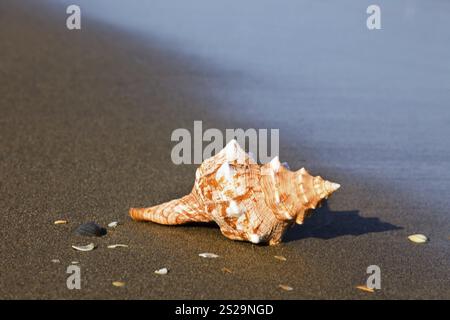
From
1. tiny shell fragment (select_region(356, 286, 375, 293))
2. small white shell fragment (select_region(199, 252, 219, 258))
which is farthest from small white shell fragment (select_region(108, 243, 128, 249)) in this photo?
tiny shell fragment (select_region(356, 286, 375, 293))

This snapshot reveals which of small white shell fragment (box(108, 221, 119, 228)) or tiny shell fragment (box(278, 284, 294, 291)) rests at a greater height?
small white shell fragment (box(108, 221, 119, 228))

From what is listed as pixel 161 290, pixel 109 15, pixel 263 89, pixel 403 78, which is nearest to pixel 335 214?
pixel 161 290

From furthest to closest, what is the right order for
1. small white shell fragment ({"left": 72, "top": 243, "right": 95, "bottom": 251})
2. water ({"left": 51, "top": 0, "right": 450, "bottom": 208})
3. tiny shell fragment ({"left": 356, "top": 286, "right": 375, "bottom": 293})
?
1. water ({"left": 51, "top": 0, "right": 450, "bottom": 208})
2. small white shell fragment ({"left": 72, "top": 243, "right": 95, "bottom": 251})
3. tiny shell fragment ({"left": 356, "top": 286, "right": 375, "bottom": 293})

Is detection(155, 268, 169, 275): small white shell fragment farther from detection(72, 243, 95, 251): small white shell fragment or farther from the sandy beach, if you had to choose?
detection(72, 243, 95, 251): small white shell fragment

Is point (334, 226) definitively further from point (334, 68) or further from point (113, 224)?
point (334, 68)

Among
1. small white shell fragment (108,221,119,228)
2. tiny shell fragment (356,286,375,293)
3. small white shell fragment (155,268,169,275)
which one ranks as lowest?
tiny shell fragment (356,286,375,293)

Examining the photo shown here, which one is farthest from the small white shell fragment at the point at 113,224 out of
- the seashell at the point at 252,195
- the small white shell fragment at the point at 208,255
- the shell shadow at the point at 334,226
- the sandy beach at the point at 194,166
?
the shell shadow at the point at 334,226

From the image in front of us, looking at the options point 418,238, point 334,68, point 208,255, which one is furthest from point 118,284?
point 334,68

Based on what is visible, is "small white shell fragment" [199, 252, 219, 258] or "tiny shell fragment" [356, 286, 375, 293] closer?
"tiny shell fragment" [356, 286, 375, 293]
